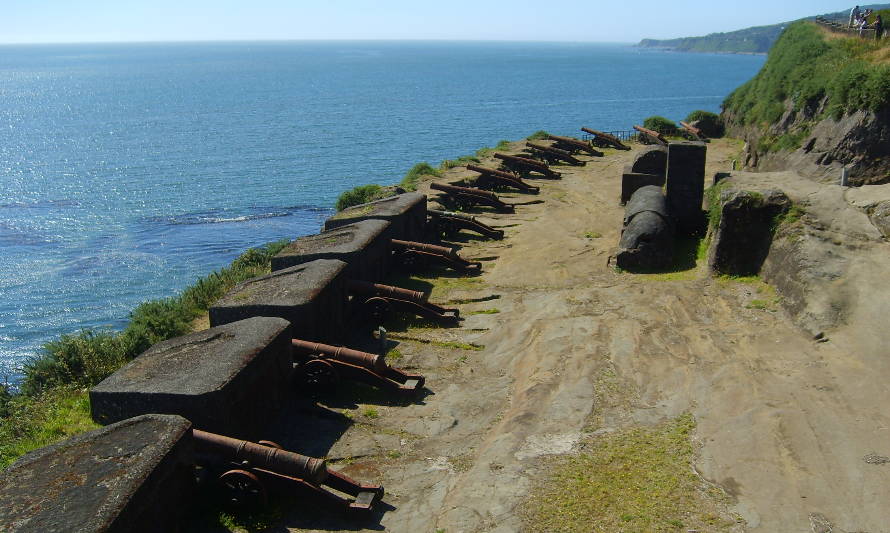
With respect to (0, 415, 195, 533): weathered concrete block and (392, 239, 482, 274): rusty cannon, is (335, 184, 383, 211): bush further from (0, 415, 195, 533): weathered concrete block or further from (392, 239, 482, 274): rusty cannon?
(0, 415, 195, 533): weathered concrete block

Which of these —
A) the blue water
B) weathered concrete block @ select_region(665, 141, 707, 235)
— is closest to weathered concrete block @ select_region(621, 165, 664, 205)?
weathered concrete block @ select_region(665, 141, 707, 235)

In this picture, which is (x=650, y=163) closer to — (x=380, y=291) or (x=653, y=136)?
(x=653, y=136)

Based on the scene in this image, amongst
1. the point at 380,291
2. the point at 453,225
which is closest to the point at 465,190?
the point at 453,225

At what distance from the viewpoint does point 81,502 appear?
7066mm

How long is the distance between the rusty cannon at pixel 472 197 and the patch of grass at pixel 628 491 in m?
16.4

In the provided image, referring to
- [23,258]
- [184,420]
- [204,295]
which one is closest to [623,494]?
[184,420]

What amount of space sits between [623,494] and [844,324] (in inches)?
230

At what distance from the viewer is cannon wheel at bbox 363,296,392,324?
1509 centimetres

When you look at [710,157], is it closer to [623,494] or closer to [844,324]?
[844,324]

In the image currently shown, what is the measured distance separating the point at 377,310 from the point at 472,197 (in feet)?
37.1

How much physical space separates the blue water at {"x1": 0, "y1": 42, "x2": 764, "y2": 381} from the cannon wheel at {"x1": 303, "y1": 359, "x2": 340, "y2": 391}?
12094 millimetres

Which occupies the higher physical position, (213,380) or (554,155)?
(213,380)

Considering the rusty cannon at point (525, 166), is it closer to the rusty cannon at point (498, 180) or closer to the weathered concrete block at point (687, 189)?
the rusty cannon at point (498, 180)

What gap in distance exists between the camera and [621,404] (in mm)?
10734
